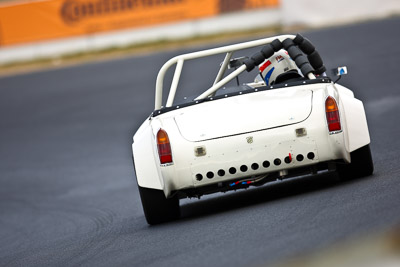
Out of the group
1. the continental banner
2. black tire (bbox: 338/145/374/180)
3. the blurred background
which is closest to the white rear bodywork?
black tire (bbox: 338/145/374/180)

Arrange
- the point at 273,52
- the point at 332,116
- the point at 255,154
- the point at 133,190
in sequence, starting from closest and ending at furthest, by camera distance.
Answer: the point at 255,154 → the point at 332,116 → the point at 273,52 → the point at 133,190

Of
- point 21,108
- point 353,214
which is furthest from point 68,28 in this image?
point 353,214

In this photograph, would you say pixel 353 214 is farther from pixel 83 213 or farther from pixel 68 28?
pixel 68 28

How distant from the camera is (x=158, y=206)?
8.36m

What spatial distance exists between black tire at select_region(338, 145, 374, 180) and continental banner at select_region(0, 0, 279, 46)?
2356 cm

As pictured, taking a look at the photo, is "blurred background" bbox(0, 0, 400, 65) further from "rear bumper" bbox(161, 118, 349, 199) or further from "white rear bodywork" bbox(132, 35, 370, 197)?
"rear bumper" bbox(161, 118, 349, 199)

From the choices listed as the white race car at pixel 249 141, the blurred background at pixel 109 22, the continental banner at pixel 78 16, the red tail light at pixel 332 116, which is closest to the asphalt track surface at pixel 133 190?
the white race car at pixel 249 141

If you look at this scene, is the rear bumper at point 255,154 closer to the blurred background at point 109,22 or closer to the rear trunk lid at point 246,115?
the rear trunk lid at point 246,115

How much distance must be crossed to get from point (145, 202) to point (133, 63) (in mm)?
19614

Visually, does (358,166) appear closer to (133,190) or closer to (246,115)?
(246,115)

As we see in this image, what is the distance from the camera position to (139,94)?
21922mm

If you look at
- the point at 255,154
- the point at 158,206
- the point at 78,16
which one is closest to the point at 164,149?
the point at 158,206

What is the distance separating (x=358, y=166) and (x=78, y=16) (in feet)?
82.4

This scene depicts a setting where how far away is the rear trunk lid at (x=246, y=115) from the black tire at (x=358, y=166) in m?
0.65
